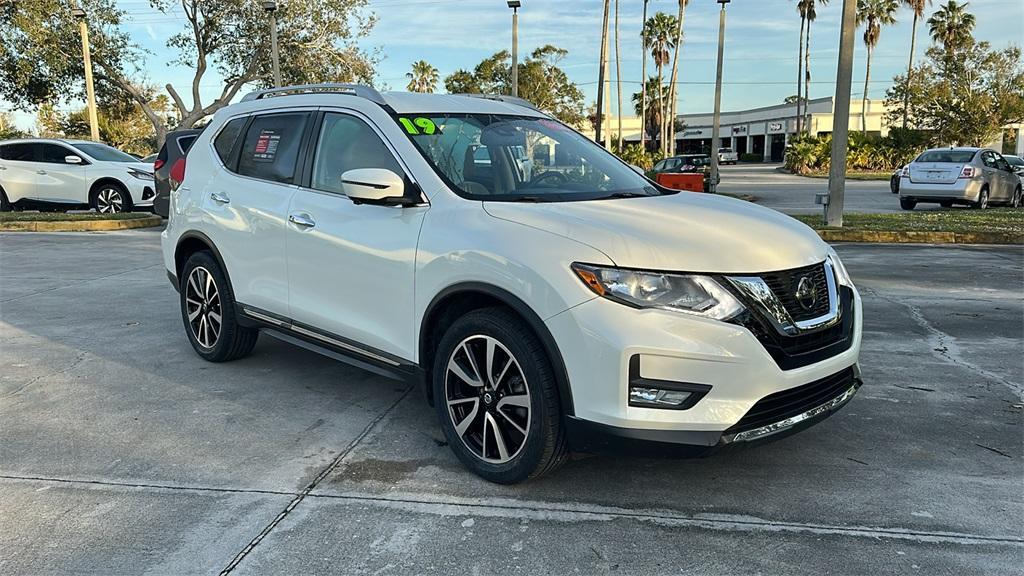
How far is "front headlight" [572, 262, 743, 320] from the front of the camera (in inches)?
122

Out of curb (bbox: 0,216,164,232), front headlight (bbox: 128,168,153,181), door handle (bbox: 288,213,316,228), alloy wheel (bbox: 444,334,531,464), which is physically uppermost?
door handle (bbox: 288,213,316,228)

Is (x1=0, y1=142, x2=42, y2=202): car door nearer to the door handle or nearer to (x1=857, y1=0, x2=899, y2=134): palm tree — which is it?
the door handle

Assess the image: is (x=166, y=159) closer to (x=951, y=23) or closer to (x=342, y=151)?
(x=342, y=151)

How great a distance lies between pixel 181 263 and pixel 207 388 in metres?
1.18

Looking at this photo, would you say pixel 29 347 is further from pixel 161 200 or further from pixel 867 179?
pixel 867 179

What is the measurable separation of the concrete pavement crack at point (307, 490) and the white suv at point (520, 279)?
1.29 feet

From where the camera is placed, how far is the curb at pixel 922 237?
11977mm

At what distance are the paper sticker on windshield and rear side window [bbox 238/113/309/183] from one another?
87 centimetres

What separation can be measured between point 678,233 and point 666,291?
1.14ft

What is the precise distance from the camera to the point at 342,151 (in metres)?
4.48

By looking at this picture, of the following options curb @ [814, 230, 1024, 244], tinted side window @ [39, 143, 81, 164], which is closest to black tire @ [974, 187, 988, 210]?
curb @ [814, 230, 1024, 244]

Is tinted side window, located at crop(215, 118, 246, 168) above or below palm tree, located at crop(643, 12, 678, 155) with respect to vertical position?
below

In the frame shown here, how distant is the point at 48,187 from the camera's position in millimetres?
16016

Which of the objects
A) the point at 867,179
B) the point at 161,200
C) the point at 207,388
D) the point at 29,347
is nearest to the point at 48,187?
the point at 161,200
